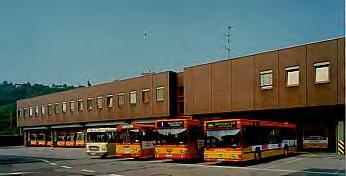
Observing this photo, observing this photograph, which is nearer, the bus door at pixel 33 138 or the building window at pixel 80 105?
the building window at pixel 80 105

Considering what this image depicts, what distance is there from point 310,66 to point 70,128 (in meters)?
43.7

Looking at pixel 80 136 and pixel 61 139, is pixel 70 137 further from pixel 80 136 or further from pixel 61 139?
pixel 80 136

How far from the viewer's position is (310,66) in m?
34.3

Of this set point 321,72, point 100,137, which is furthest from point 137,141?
point 321,72

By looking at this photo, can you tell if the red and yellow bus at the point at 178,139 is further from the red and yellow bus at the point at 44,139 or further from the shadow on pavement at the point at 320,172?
the red and yellow bus at the point at 44,139

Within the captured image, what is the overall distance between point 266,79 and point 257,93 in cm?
141

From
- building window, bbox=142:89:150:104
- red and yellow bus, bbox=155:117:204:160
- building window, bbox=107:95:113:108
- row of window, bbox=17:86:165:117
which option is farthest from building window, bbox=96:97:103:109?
red and yellow bus, bbox=155:117:204:160

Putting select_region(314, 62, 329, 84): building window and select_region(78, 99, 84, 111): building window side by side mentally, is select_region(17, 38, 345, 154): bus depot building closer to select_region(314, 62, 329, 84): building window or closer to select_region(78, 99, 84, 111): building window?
select_region(314, 62, 329, 84): building window

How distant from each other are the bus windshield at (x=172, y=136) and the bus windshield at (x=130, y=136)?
11.7 feet

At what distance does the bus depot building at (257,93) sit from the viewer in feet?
111

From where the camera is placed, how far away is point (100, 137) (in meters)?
35.8

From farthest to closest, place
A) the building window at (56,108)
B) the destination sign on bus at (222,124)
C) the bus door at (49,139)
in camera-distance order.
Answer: the bus door at (49,139) < the building window at (56,108) < the destination sign on bus at (222,124)

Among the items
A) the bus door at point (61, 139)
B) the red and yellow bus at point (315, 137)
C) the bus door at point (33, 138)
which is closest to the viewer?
the red and yellow bus at point (315, 137)

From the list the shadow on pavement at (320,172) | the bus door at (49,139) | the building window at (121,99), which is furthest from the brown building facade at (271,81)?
the bus door at (49,139)
